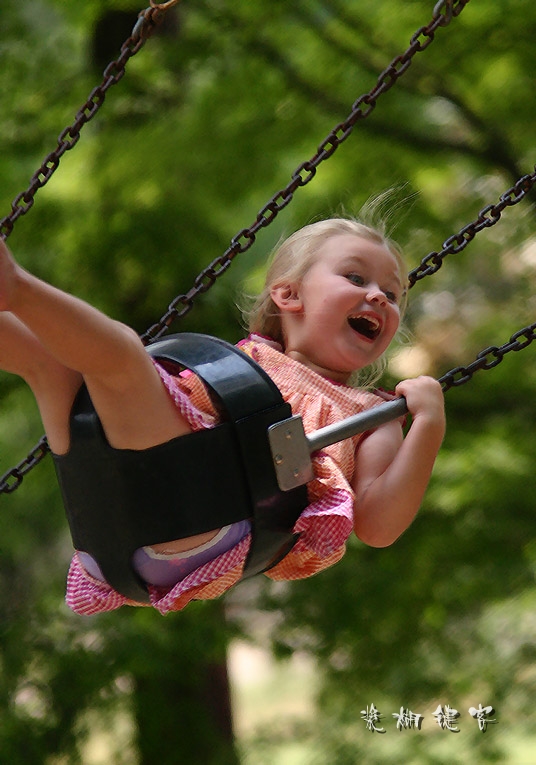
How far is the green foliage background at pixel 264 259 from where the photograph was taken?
3.56 m

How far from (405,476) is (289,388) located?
222 mm

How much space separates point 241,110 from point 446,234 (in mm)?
747

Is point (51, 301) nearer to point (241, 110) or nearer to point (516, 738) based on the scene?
point (241, 110)

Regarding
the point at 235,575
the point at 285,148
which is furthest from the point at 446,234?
the point at 235,575

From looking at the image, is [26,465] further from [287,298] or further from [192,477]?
[192,477]

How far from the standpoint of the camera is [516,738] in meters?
4.35

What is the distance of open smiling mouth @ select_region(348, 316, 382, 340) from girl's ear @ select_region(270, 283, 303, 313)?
9 cm

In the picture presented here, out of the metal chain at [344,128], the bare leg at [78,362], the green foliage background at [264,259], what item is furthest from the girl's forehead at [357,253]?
the green foliage background at [264,259]

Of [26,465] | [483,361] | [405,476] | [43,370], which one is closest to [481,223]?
[483,361]

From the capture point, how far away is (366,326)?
171cm

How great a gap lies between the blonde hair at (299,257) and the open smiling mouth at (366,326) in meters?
0.10

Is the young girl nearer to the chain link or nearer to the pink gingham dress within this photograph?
the pink gingham dress

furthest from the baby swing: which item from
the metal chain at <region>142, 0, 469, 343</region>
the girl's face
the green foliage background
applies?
the green foliage background

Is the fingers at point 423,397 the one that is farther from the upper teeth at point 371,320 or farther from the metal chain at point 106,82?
the metal chain at point 106,82
